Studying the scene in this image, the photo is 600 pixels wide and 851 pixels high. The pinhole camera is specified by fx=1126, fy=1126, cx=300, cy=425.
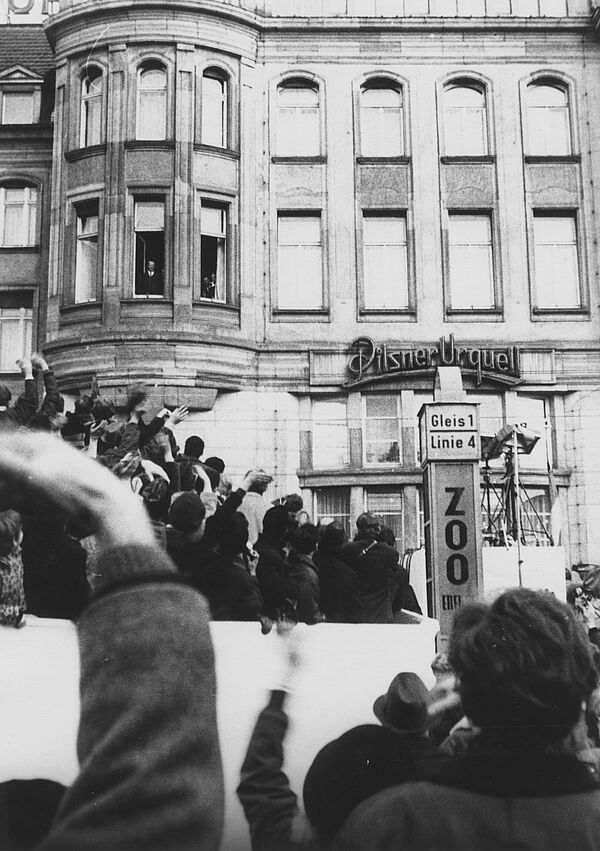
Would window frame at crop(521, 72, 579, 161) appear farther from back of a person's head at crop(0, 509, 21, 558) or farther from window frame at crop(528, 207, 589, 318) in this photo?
back of a person's head at crop(0, 509, 21, 558)

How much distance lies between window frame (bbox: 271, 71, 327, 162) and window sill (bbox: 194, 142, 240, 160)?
27.1 inches

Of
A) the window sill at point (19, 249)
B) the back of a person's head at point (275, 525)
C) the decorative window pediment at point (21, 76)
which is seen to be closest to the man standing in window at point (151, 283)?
the window sill at point (19, 249)

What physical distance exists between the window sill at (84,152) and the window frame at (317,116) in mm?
2674

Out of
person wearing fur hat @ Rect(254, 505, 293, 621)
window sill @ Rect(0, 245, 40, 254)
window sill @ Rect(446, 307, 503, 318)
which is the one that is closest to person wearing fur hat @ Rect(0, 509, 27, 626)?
person wearing fur hat @ Rect(254, 505, 293, 621)

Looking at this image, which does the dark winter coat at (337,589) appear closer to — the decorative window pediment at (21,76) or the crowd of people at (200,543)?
the crowd of people at (200,543)

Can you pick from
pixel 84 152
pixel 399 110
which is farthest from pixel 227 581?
pixel 399 110

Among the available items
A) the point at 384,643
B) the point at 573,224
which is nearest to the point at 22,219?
the point at 573,224

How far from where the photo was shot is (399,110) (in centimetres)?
1811

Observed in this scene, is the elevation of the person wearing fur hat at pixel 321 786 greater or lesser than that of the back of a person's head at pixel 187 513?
lesser

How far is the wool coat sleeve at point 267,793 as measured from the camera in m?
2.17

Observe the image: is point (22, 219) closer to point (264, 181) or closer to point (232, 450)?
point (264, 181)

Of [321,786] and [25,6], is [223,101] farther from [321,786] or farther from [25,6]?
[321,786]

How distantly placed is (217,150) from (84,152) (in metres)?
2.06

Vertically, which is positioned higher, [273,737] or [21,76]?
[21,76]
